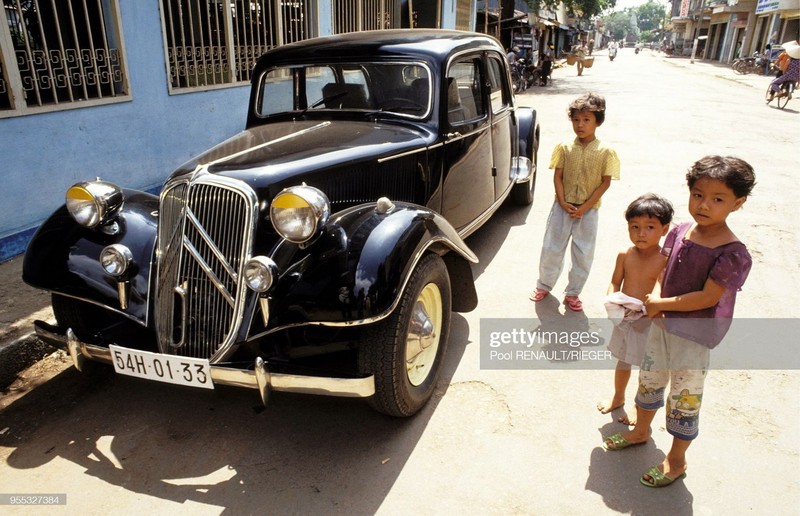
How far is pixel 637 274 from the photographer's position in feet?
7.16

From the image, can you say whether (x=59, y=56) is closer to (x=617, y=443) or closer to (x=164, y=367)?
(x=164, y=367)

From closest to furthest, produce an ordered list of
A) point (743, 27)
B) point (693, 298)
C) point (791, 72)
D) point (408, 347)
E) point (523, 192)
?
1. point (693, 298)
2. point (408, 347)
3. point (523, 192)
4. point (791, 72)
5. point (743, 27)

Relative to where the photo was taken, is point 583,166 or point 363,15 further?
point 363,15

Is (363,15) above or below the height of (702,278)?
above

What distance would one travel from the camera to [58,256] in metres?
2.47

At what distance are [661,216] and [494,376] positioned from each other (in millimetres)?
1214

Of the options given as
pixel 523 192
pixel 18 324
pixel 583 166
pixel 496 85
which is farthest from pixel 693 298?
pixel 523 192

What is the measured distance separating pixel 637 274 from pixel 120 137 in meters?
4.71

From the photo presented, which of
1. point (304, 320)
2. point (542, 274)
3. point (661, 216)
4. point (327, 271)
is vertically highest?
point (661, 216)

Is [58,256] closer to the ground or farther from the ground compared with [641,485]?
farther from the ground

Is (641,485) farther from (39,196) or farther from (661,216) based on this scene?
(39,196)

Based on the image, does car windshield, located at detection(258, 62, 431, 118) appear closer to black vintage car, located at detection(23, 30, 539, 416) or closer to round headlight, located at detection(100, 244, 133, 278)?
black vintage car, located at detection(23, 30, 539, 416)

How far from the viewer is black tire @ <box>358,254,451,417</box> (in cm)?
217

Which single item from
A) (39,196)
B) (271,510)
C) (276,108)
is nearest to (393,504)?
(271,510)
